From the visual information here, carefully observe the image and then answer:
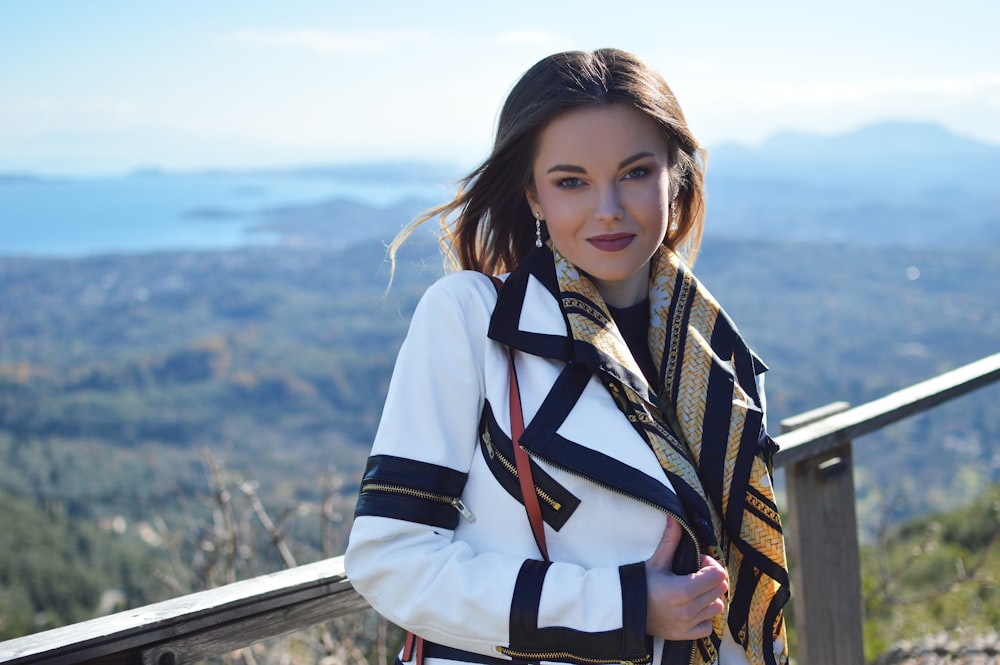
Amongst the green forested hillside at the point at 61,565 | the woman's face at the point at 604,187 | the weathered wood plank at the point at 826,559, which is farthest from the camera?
the green forested hillside at the point at 61,565

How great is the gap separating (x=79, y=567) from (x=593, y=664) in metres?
12.1

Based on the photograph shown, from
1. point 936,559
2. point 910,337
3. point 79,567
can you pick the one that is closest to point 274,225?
point 910,337

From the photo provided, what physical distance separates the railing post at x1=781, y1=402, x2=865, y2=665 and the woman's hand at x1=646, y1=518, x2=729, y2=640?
3.02 ft

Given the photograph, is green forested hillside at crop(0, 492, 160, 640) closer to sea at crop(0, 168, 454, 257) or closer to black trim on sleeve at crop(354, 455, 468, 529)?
black trim on sleeve at crop(354, 455, 468, 529)

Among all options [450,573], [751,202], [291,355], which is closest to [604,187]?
[450,573]

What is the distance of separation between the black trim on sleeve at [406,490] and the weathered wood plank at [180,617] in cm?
32

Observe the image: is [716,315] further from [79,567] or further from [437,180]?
[79,567]

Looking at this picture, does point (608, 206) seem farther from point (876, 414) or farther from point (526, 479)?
point (876, 414)

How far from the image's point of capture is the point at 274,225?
68688 millimetres

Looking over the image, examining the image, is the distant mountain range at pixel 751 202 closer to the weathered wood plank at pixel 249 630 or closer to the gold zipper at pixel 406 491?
the weathered wood plank at pixel 249 630

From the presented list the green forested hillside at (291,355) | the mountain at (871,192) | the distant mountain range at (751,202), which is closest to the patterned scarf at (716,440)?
the green forested hillside at (291,355)

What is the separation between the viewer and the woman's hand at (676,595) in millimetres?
1204

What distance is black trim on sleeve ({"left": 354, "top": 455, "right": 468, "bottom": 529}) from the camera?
1.18m

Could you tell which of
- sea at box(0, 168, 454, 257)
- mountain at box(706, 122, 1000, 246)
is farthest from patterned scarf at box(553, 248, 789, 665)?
mountain at box(706, 122, 1000, 246)
